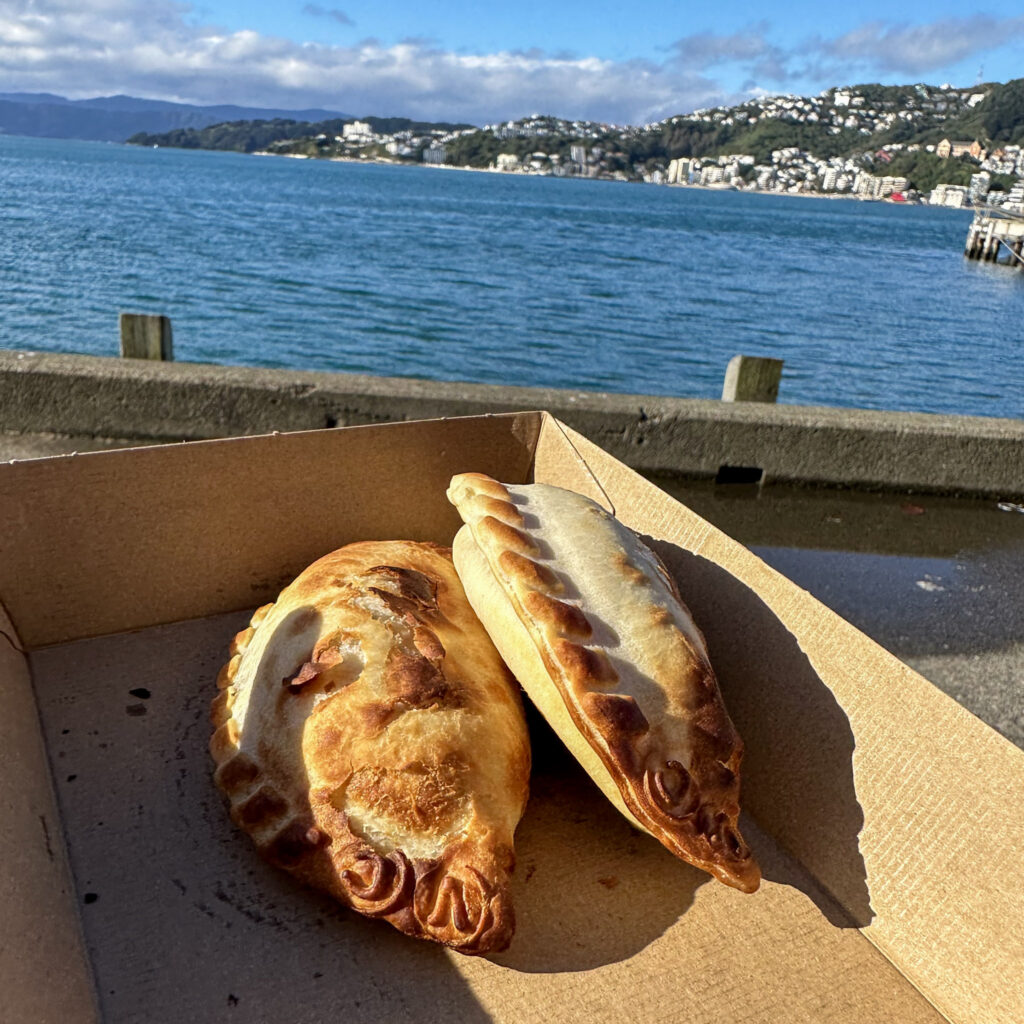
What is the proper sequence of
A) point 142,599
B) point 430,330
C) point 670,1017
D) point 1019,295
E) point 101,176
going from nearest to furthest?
point 670,1017
point 142,599
point 430,330
point 1019,295
point 101,176

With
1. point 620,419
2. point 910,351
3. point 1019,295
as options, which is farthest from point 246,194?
point 620,419

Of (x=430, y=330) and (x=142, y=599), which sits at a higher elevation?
(x=142, y=599)

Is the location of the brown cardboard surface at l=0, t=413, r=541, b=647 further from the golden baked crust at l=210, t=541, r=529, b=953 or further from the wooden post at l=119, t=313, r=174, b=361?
the wooden post at l=119, t=313, r=174, b=361

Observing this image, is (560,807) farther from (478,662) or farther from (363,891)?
(363,891)

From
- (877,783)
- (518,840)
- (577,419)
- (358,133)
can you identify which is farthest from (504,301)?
(358,133)

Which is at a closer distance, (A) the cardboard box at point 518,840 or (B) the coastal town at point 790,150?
(A) the cardboard box at point 518,840

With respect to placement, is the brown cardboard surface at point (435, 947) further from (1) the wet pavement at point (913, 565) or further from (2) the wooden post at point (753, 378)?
(2) the wooden post at point (753, 378)

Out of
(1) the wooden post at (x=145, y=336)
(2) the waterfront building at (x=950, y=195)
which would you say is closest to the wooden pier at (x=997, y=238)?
(1) the wooden post at (x=145, y=336)
